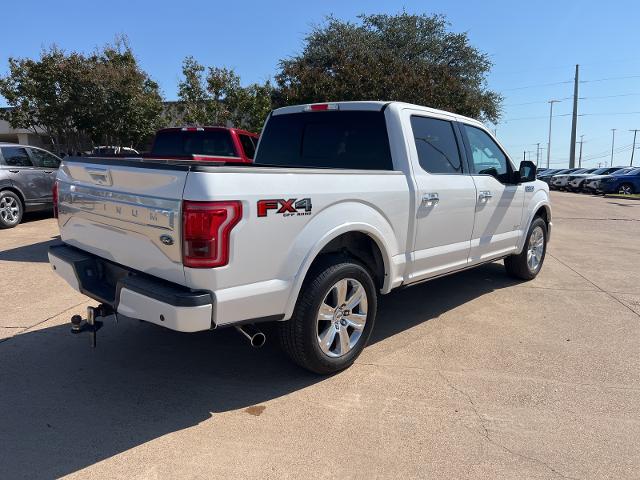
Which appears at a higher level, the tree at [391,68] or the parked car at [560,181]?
the tree at [391,68]

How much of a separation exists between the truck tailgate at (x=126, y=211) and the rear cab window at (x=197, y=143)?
14.1 ft

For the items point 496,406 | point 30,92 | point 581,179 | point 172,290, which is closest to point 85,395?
point 172,290

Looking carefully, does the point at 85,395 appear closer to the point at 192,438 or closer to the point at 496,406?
the point at 192,438

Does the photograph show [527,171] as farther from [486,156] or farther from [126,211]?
[126,211]

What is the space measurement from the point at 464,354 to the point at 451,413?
1.02 m

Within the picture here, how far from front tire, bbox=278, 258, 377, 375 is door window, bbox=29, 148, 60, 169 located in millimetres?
9870

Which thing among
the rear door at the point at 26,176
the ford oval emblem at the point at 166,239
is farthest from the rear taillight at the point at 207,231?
the rear door at the point at 26,176

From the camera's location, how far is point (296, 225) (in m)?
3.20

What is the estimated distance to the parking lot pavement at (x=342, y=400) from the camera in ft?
9.09

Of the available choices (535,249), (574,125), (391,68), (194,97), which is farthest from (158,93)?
(574,125)

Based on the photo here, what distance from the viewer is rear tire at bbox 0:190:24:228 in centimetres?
1010

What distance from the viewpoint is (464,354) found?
425 centimetres

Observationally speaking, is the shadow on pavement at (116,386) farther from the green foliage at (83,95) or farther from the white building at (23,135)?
the white building at (23,135)

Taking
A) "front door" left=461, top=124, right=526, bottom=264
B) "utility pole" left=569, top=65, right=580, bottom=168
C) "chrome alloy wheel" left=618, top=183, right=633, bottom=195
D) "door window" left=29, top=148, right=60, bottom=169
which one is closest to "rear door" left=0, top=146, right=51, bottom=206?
"door window" left=29, top=148, right=60, bottom=169
